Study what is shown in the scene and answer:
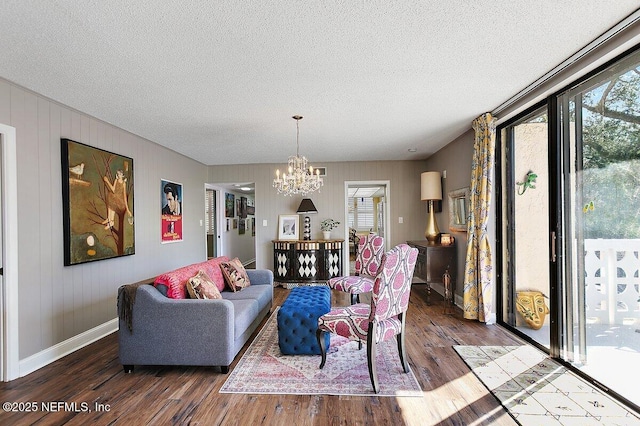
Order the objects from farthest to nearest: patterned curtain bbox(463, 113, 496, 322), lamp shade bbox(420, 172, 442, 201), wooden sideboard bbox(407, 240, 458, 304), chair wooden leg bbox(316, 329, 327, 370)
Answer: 1. lamp shade bbox(420, 172, 442, 201)
2. wooden sideboard bbox(407, 240, 458, 304)
3. patterned curtain bbox(463, 113, 496, 322)
4. chair wooden leg bbox(316, 329, 327, 370)

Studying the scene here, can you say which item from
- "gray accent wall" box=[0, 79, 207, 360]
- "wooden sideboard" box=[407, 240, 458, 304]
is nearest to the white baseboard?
"gray accent wall" box=[0, 79, 207, 360]

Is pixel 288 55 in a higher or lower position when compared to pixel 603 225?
higher

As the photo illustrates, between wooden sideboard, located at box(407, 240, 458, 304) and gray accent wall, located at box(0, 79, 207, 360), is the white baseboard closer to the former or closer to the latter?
gray accent wall, located at box(0, 79, 207, 360)

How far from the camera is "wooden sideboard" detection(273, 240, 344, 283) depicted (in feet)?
19.2

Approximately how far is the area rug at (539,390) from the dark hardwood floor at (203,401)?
0.13 metres

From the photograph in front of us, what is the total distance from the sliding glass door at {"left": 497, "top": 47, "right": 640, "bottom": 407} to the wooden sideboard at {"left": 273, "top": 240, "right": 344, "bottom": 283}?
3.17 m

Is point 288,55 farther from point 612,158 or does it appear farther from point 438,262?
point 438,262

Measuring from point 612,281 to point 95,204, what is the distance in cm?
484

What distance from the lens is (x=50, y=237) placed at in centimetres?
298

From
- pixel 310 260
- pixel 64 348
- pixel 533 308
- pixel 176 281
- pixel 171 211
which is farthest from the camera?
pixel 310 260

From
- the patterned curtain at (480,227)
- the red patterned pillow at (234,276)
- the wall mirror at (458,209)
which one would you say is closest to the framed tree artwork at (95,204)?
the red patterned pillow at (234,276)

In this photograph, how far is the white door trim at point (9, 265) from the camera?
8.40ft

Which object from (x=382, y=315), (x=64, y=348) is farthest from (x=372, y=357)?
(x=64, y=348)

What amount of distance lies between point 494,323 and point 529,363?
1.05 meters
